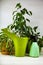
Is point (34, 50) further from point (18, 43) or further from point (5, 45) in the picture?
point (5, 45)

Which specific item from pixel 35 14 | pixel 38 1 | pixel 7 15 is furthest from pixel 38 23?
pixel 7 15

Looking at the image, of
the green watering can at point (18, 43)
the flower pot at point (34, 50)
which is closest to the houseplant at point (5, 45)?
the green watering can at point (18, 43)

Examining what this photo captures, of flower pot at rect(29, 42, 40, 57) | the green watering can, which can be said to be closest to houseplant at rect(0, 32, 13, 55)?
the green watering can

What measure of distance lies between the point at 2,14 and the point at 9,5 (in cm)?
12

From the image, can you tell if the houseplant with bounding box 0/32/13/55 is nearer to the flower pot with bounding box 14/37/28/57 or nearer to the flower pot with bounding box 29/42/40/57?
the flower pot with bounding box 14/37/28/57

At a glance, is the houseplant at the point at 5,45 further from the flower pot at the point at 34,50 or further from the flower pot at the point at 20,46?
the flower pot at the point at 34,50

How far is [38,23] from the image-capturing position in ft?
5.13

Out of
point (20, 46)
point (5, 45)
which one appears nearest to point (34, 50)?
point (20, 46)

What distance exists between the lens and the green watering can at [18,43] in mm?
1245

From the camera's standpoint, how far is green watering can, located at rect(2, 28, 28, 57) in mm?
1245

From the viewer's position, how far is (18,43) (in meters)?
1.26

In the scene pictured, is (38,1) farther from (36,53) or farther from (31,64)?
(31,64)

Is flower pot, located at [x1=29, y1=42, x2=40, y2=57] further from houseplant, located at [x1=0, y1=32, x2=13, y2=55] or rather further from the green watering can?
houseplant, located at [x1=0, y1=32, x2=13, y2=55]

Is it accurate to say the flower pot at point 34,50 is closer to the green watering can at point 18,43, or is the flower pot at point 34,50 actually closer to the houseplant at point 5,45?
→ the green watering can at point 18,43
